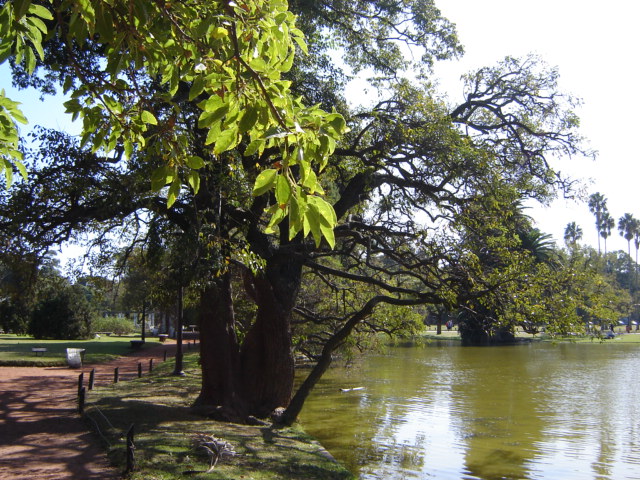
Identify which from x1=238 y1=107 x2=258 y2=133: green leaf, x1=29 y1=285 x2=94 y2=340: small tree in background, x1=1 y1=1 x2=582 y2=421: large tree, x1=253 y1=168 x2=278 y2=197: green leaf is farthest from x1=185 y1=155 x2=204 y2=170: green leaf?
x1=29 y1=285 x2=94 y2=340: small tree in background

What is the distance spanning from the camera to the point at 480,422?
55.6ft

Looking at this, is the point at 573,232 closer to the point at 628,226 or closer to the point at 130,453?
the point at 628,226

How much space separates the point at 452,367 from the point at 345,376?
25.5ft

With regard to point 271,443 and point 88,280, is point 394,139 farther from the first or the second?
point 88,280

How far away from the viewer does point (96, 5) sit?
12.3 ft

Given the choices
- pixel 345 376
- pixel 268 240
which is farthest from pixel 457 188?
pixel 345 376

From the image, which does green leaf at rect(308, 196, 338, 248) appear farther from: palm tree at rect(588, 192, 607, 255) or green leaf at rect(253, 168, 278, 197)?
palm tree at rect(588, 192, 607, 255)

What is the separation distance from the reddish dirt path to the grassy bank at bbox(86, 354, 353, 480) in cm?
33

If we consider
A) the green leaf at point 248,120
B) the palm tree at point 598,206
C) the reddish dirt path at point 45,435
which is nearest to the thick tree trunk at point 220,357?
the reddish dirt path at point 45,435

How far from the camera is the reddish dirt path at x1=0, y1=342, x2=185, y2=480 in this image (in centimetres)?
874

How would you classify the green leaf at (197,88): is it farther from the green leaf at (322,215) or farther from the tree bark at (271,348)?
the tree bark at (271,348)

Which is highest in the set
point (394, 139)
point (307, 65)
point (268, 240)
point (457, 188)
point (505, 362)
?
point (307, 65)

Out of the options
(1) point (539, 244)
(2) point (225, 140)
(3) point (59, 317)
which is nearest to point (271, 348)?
(2) point (225, 140)

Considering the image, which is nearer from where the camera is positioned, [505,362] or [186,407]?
[186,407]
